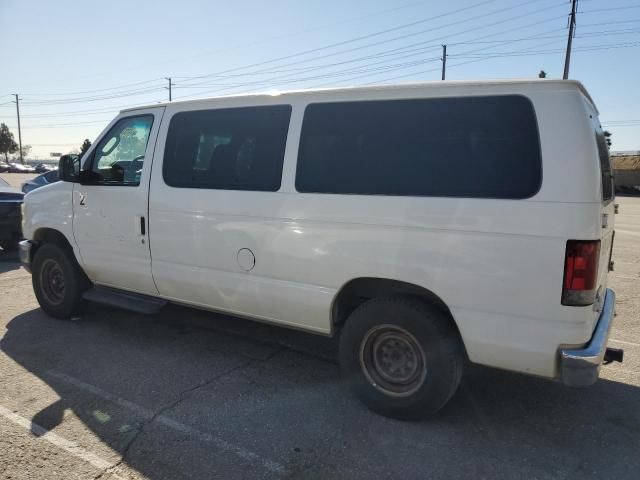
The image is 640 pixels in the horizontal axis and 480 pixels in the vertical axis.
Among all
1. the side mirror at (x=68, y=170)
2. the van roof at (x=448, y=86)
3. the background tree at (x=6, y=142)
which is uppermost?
the background tree at (x=6, y=142)

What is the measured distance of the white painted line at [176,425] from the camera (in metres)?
2.84

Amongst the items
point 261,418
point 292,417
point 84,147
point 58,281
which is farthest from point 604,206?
Result: point 84,147

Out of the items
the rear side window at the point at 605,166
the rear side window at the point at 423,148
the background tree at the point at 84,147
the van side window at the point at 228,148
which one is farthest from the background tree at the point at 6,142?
the rear side window at the point at 605,166

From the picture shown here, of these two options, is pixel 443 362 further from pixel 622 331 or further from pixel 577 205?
pixel 622 331

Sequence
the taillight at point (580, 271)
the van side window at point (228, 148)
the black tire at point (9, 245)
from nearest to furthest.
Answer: the taillight at point (580, 271) < the van side window at point (228, 148) < the black tire at point (9, 245)

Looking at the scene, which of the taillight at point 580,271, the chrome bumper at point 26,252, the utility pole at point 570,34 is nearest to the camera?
the taillight at point 580,271

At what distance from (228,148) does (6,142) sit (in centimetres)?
9363

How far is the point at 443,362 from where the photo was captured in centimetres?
306

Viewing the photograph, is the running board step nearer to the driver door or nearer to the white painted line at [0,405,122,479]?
the driver door

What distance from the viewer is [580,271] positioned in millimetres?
Result: 2633

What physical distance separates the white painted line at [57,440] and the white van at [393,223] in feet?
4.79

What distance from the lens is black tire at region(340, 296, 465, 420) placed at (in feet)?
10.1

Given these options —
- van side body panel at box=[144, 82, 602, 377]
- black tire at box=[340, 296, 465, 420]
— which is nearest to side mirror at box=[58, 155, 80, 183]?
van side body panel at box=[144, 82, 602, 377]

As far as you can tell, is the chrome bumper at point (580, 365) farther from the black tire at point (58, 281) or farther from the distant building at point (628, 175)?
the distant building at point (628, 175)
